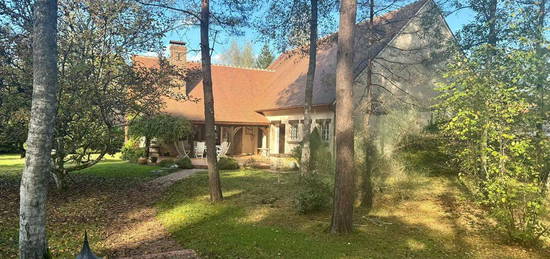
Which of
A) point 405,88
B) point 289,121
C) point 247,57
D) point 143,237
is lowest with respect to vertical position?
point 143,237

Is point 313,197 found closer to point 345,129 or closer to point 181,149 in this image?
point 345,129

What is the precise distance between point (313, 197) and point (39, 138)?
500 centimetres

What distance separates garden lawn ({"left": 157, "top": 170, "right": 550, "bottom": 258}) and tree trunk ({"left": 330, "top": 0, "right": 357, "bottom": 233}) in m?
0.38

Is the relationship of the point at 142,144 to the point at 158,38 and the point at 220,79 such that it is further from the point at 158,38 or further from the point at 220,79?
the point at 158,38

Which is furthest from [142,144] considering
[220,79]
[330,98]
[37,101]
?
[37,101]

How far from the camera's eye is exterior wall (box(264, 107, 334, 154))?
16547 millimetres

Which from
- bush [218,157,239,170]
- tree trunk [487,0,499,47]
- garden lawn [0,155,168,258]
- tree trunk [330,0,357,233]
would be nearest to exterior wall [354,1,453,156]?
tree trunk [487,0,499,47]

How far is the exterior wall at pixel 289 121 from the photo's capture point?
54.3ft

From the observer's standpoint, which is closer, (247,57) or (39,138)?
(39,138)

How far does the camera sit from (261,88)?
23.3 meters

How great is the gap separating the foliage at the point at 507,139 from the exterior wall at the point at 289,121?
10405 millimetres

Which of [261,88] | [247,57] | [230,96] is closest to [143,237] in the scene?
[230,96]

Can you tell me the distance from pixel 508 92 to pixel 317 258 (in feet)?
12.2

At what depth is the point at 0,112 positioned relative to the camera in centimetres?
834
